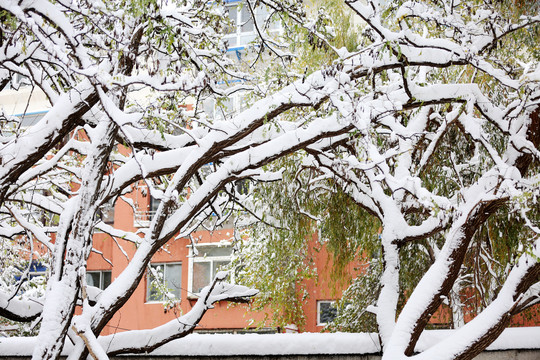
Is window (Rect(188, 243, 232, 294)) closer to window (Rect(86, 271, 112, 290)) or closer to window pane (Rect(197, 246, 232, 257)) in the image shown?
window pane (Rect(197, 246, 232, 257))

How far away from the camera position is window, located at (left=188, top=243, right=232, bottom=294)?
70.8ft

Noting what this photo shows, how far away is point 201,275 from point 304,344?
46.5 feet

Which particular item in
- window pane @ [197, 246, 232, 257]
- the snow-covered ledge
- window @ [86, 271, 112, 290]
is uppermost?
window pane @ [197, 246, 232, 257]

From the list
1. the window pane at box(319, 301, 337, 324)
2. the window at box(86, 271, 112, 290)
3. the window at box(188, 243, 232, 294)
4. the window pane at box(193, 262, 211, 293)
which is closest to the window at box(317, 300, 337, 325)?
the window pane at box(319, 301, 337, 324)

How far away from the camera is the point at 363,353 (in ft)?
25.9

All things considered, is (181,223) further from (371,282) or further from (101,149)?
(371,282)

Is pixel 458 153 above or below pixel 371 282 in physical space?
above

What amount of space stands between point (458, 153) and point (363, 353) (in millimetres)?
3464

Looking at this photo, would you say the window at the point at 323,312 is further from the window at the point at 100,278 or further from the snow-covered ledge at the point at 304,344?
the snow-covered ledge at the point at 304,344

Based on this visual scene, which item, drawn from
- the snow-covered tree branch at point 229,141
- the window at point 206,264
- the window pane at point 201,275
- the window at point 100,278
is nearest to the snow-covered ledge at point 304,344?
the snow-covered tree branch at point 229,141

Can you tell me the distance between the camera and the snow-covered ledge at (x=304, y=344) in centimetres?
788

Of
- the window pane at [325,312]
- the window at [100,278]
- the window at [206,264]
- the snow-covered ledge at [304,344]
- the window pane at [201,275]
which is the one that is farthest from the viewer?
the window at [100,278]

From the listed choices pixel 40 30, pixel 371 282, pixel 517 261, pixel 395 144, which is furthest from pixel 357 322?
pixel 40 30

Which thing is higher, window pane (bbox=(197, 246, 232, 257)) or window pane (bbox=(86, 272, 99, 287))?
window pane (bbox=(197, 246, 232, 257))
